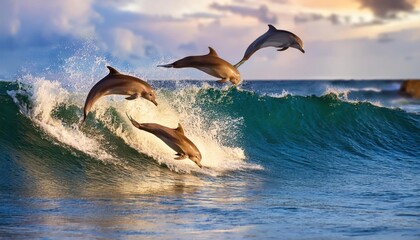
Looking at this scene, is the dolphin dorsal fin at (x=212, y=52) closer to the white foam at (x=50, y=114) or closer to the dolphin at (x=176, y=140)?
the dolphin at (x=176, y=140)

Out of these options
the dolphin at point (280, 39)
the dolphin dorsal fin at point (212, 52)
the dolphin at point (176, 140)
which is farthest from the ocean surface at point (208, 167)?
the dolphin at point (280, 39)

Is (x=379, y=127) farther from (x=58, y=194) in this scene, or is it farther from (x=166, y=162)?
(x=58, y=194)

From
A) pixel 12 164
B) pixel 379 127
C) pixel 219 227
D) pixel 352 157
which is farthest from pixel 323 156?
pixel 219 227

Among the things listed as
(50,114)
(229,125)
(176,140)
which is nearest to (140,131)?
(50,114)

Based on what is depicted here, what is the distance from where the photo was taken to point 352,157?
21.1 meters

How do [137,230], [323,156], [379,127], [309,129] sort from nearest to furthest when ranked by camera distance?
[137,230]
[323,156]
[309,129]
[379,127]

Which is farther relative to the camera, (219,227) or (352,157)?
(352,157)

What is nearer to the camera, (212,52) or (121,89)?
(212,52)

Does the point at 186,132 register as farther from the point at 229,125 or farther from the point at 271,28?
the point at 271,28

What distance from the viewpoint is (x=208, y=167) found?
16.6 m

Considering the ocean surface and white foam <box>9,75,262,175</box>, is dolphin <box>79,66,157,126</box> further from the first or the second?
white foam <box>9,75,262,175</box>

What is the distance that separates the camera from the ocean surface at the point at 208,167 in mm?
9828

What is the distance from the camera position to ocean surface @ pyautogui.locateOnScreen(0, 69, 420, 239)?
32.2 ft

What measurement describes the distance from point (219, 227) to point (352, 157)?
39.8 ft
